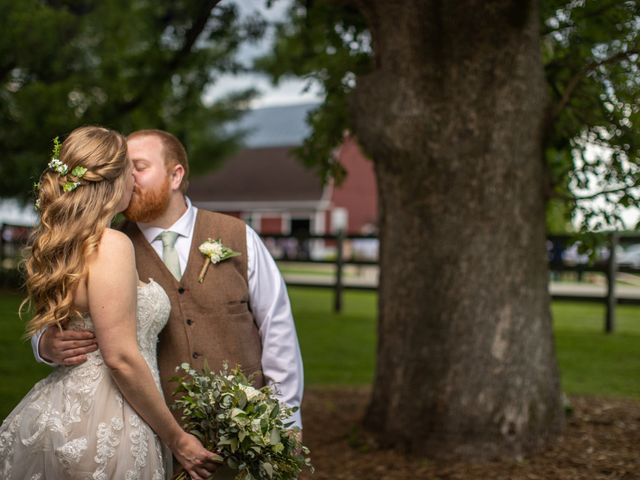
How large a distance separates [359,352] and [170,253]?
6.73m

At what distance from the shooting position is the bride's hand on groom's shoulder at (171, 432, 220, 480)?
2.92 m

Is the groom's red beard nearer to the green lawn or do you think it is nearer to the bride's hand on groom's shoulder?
the bride's hand on groom's shoulder

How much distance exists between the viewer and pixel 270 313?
3.53 metres

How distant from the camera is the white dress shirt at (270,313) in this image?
3.50 m

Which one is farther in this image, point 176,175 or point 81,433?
point 176,175

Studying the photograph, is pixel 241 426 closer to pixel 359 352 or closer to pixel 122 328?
pixel 122 328

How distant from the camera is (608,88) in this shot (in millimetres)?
5227

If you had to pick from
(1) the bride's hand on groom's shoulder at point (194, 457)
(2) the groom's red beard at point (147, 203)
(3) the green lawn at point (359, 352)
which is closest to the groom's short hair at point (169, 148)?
(2) the groom's red beard at point (147, 203)

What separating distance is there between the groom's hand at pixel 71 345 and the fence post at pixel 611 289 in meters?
9.59

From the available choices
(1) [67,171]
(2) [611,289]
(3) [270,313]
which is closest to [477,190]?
(3) [270,313]

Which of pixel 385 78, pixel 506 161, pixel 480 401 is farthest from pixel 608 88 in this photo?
pixel 480 401

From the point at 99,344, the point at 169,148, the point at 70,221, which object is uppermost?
the point at 169,148

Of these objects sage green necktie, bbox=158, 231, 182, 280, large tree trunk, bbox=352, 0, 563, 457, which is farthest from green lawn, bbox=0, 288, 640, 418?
sage green necktie, bbox=158, 231, 182, 280

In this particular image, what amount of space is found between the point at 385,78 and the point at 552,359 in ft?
7.25
